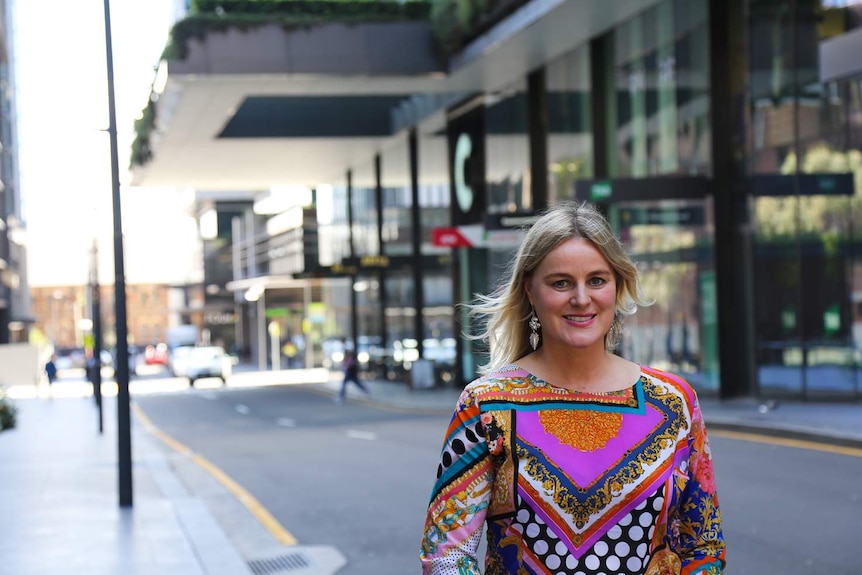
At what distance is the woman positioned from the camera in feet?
8.72

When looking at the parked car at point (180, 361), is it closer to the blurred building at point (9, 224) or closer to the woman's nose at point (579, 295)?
the blurred building at point (9, 224)

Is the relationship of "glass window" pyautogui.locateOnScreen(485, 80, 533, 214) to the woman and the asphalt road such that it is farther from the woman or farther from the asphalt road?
the woman

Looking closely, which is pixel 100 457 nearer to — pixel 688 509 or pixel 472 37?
pixel 472 37

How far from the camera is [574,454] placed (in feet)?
8.71

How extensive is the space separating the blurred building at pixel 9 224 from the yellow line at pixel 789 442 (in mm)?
49746

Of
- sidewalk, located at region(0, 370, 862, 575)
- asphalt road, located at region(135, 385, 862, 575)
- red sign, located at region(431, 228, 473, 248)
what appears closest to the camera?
asphalt road, located at region(135, 385, 862, 575)

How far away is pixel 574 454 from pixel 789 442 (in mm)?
14297

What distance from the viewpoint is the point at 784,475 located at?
13.1 meters

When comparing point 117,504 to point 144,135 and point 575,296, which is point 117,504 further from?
point 144,135

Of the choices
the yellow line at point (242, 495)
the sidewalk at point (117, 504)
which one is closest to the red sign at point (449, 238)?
the sidewalk at point (117, 504)

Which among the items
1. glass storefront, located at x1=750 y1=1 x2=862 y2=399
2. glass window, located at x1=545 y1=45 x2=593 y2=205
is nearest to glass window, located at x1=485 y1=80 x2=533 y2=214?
glass window, located at x1=545 y1=45 x2=593 y2=205

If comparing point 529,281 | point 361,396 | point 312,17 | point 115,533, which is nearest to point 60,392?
point 361,396

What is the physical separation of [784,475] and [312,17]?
16847mm

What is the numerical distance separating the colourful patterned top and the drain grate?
23.7 ft
